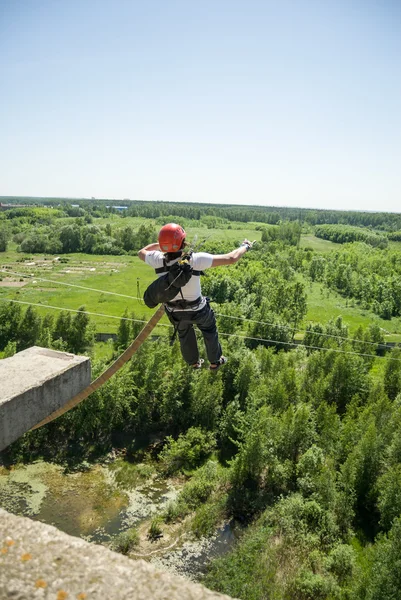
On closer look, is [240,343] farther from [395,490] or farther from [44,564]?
[44,564]

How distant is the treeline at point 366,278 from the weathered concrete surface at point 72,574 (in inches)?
2750

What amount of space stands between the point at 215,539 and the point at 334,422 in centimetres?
964

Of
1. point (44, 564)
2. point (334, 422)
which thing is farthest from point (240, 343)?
point (44, 564)

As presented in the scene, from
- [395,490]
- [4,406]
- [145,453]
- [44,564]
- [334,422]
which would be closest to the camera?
[44,564]

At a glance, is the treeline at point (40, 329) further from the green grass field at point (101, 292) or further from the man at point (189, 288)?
the man at point (189, 288)

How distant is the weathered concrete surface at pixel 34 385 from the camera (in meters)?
5.14

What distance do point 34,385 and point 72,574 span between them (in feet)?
12.0

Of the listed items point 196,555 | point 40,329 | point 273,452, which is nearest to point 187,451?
point 273,452

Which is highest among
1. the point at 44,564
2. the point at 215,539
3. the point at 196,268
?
the point at 196,268

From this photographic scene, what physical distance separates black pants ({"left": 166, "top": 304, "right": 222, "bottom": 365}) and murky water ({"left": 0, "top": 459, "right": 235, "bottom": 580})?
51.8 feet

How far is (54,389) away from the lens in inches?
232

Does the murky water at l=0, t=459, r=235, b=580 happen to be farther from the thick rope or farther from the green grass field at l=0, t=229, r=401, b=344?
the green grass field at l=0, t=229, r=401, b=344

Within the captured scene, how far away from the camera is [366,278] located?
77.1 meters

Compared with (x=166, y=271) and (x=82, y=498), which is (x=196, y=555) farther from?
(x=166, y=271)
